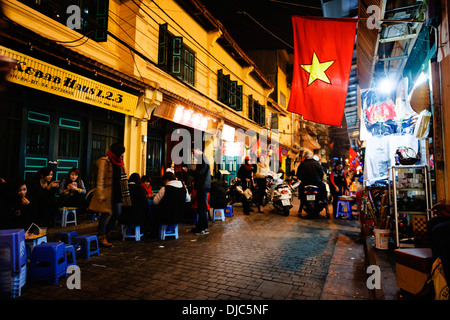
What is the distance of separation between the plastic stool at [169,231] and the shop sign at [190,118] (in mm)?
6204

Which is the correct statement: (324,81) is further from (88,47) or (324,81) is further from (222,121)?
(222,121)

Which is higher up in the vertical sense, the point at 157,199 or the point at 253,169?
the point at 253,169

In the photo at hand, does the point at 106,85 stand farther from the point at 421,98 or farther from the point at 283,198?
the point at 421,98

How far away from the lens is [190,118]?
41.3 ft

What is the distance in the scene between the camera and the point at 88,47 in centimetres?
830

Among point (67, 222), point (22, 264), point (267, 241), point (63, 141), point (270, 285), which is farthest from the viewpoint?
point (63, 141)

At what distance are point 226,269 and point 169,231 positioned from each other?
2.70 metres

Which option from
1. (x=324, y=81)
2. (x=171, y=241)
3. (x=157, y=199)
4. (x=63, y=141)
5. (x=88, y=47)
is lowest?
(x=171, y=241)

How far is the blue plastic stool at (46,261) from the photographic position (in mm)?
3646

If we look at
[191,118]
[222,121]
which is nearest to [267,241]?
[191,118]

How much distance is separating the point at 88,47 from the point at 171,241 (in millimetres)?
6926

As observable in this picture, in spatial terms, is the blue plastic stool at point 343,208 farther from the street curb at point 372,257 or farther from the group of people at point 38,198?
the group of people at point 38,198
